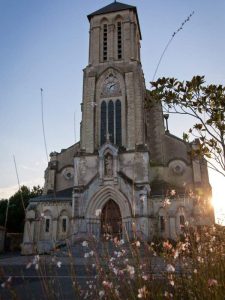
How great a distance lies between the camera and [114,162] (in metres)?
27.1

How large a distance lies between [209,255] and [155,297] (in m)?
1.24

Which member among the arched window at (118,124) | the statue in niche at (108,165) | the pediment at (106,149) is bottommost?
the statue in niche at (108,165)

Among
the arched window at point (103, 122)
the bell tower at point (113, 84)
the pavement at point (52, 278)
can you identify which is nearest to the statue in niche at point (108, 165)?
the bell tower at point (113, 84)

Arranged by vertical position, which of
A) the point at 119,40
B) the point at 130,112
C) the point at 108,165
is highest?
the point at 119,40

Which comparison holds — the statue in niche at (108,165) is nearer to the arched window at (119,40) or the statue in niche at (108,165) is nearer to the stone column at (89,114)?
the stone column at (89,114)

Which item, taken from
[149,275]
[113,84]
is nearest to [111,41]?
[113,84]

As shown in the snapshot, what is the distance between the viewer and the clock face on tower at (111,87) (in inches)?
1209

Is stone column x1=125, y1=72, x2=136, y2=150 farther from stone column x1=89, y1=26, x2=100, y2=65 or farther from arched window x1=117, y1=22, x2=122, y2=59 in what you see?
stone column x1=89, y1=26, x2=100, y2=65

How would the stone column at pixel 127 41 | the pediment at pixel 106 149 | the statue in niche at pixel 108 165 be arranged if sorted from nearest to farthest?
the statue in niche at pixel 108 165, the pediment at pixel 106 149, the stone column at pixel 127 41

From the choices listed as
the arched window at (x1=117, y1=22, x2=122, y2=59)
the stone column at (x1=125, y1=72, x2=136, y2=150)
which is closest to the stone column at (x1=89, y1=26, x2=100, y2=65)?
the arched window at (x1=117, y1=22, x2=122, y2=59)

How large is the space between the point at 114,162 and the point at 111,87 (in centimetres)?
858

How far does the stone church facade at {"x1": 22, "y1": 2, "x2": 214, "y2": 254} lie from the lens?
84.5 feet

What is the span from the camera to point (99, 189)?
26422mm

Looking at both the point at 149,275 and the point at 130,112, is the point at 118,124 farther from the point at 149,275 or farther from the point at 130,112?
the point at 149,275
